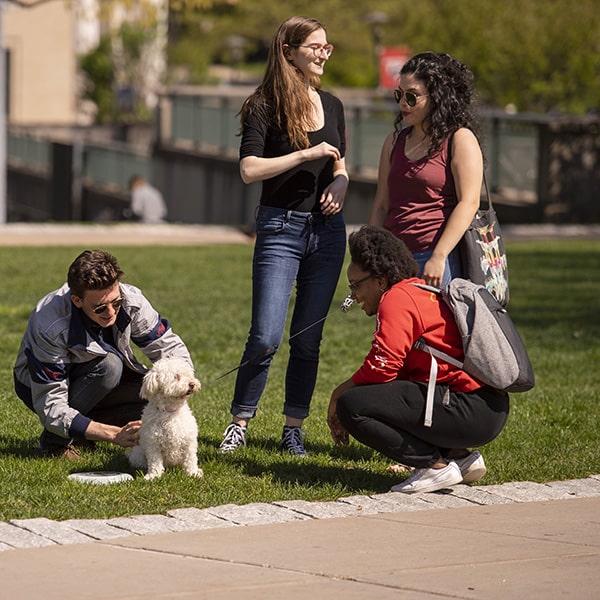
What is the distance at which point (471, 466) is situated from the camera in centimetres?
611

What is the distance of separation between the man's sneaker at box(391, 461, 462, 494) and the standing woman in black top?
36.7 inches

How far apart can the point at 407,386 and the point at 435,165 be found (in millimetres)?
1052

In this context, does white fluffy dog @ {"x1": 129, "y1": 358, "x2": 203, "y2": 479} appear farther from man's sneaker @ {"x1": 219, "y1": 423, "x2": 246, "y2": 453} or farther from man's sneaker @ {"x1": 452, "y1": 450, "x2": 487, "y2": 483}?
man's sneaker @ {"x1": 452, "y1": 450, "x2": 487, "y2": 483}

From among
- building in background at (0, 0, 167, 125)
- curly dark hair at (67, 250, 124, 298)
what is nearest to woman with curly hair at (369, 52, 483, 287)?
curly dark hair at (67, 250, 124, 298)

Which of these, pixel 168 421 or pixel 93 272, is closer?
pixel 93 272

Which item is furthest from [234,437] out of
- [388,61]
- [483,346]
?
[388,61]

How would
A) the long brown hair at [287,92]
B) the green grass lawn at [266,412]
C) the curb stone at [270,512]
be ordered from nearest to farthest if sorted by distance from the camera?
1. the curb stone at [270,512]
2. the green grass lawn at [266,412]
3. the long brown hair at [287,92]

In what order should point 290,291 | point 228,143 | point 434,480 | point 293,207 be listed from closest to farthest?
point 434,480 < point 293,207 < point 290,291 < point 228,143

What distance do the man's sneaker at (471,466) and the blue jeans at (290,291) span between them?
1031mm

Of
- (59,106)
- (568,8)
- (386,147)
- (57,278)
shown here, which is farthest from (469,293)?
(59,106)

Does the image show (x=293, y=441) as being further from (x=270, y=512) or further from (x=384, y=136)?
(x=384, y=136)

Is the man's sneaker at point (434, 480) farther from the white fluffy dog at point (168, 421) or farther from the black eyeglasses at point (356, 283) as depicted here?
the white fluffy dog at point (168, 421)

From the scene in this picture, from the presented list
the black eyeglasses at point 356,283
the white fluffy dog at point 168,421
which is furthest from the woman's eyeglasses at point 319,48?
the white fluffy dog at point 168,421

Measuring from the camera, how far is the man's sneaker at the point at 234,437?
6.84 meters
